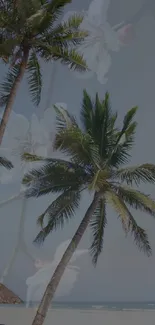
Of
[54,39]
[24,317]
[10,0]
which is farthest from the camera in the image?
[24,317]

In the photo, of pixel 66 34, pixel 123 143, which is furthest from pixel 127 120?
pixel 66 34

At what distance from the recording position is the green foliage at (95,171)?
12.3m

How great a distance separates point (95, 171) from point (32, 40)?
4576mm

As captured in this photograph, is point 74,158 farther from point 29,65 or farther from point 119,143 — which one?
point 29,65

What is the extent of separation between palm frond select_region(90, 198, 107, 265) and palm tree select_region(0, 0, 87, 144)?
4.29m

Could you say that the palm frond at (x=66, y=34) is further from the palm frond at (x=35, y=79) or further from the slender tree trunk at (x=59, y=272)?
the slender tree trunk at (x=59, y=272)

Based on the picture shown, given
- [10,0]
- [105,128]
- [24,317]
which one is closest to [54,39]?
[10,0]

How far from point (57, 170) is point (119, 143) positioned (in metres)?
2.33

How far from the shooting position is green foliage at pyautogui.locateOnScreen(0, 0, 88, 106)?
36.6ft

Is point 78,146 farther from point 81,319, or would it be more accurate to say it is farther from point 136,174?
point 81,319

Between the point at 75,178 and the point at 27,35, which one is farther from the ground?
the point at 27,35

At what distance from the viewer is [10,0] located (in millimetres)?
11211

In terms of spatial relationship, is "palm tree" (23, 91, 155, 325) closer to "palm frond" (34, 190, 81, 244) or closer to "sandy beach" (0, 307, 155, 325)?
"palm frond" (34, 190, 81, 244)

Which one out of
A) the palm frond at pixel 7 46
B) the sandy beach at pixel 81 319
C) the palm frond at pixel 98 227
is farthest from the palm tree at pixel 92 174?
the sandy beach at pixel 81 319
